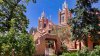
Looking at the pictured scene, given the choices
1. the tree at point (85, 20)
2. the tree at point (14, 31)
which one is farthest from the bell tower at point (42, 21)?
the tree at point (14, 31)

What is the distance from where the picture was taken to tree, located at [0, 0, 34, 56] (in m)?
15.0

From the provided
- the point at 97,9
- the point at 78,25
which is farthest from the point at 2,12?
the point at 97,9

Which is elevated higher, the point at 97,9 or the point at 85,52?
the point at 97,9

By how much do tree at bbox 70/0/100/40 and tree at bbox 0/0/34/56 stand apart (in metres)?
12.9

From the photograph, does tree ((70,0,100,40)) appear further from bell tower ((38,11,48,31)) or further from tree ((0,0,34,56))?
bell tower ((38,11,48,31))

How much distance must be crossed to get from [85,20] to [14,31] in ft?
50.4

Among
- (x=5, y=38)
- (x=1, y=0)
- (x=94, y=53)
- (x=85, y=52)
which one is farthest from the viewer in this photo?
(x=85, y=52)

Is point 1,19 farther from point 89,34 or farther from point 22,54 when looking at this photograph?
point 89,34

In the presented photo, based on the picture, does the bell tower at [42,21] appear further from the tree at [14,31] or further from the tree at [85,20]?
the tree at [14,31]

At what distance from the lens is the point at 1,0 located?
16.4m

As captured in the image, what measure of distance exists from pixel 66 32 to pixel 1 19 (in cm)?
2694

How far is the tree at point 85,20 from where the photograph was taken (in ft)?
92.8

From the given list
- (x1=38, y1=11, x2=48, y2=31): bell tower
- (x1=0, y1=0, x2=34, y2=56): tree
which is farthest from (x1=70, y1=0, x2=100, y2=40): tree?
(x1=38, y1=11, x2=48, y2=31): bell tower

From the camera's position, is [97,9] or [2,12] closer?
[2,12]
